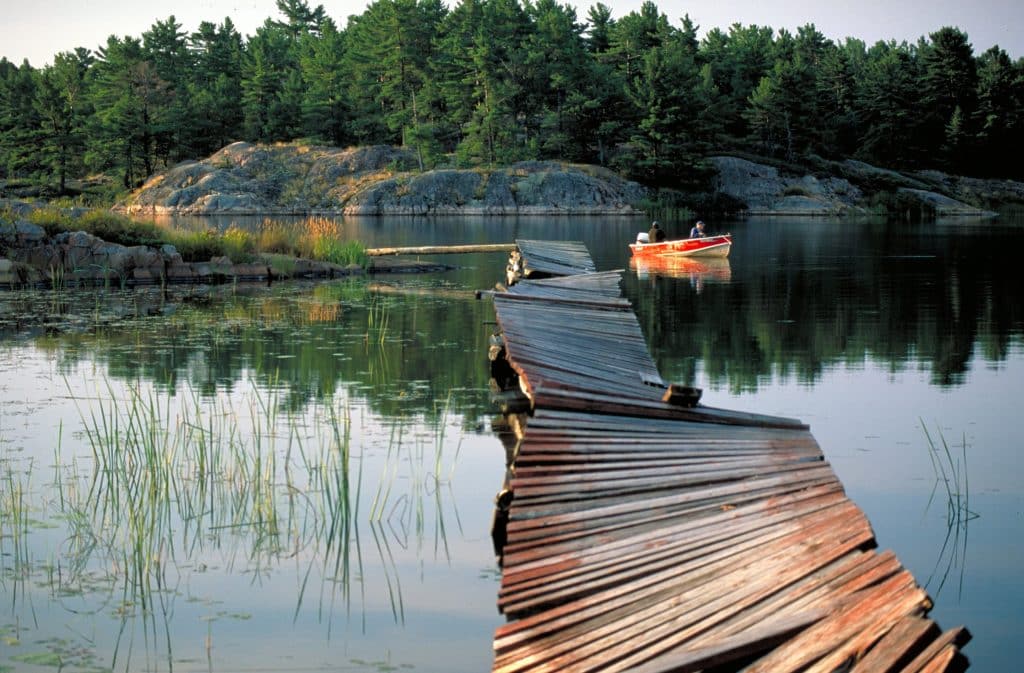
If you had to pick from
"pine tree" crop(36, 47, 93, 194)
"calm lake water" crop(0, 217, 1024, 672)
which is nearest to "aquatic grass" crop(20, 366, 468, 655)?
"calm lake water" crop(0, 217, 1024, 672)

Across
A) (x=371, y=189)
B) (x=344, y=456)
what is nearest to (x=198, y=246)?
(x=344, y=456)

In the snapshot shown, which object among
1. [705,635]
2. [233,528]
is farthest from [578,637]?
[233,528]

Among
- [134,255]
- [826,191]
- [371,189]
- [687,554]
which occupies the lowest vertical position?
[687,554]

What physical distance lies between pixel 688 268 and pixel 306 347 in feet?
69.2

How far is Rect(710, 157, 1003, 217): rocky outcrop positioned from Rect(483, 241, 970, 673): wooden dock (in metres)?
68.4

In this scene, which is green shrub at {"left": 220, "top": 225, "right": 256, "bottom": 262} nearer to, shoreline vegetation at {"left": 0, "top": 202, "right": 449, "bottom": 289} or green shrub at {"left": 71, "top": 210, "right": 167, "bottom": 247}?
shoreline vegetation at {"left": 0, "top": 202, "right": 449, "bottom": 289}

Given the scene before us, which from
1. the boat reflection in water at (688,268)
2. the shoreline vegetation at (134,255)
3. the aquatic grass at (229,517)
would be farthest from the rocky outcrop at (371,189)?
the aquatic grass at (229,517)

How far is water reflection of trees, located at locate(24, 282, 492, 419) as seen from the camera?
16.0 meters

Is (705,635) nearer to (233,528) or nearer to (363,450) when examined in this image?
(233,528)

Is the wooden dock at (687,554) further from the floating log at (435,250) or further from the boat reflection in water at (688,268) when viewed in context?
the floating log at (435,250)

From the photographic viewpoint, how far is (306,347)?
19.6 meters

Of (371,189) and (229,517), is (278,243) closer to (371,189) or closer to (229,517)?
(229,517)

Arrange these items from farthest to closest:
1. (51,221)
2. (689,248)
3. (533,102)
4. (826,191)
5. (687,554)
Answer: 1. (533,102)
2. (826,191)
3. (689,248)
4. (51,221)
5. (687,554)

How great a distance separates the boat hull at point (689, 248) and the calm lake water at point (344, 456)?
12962 millimetres
